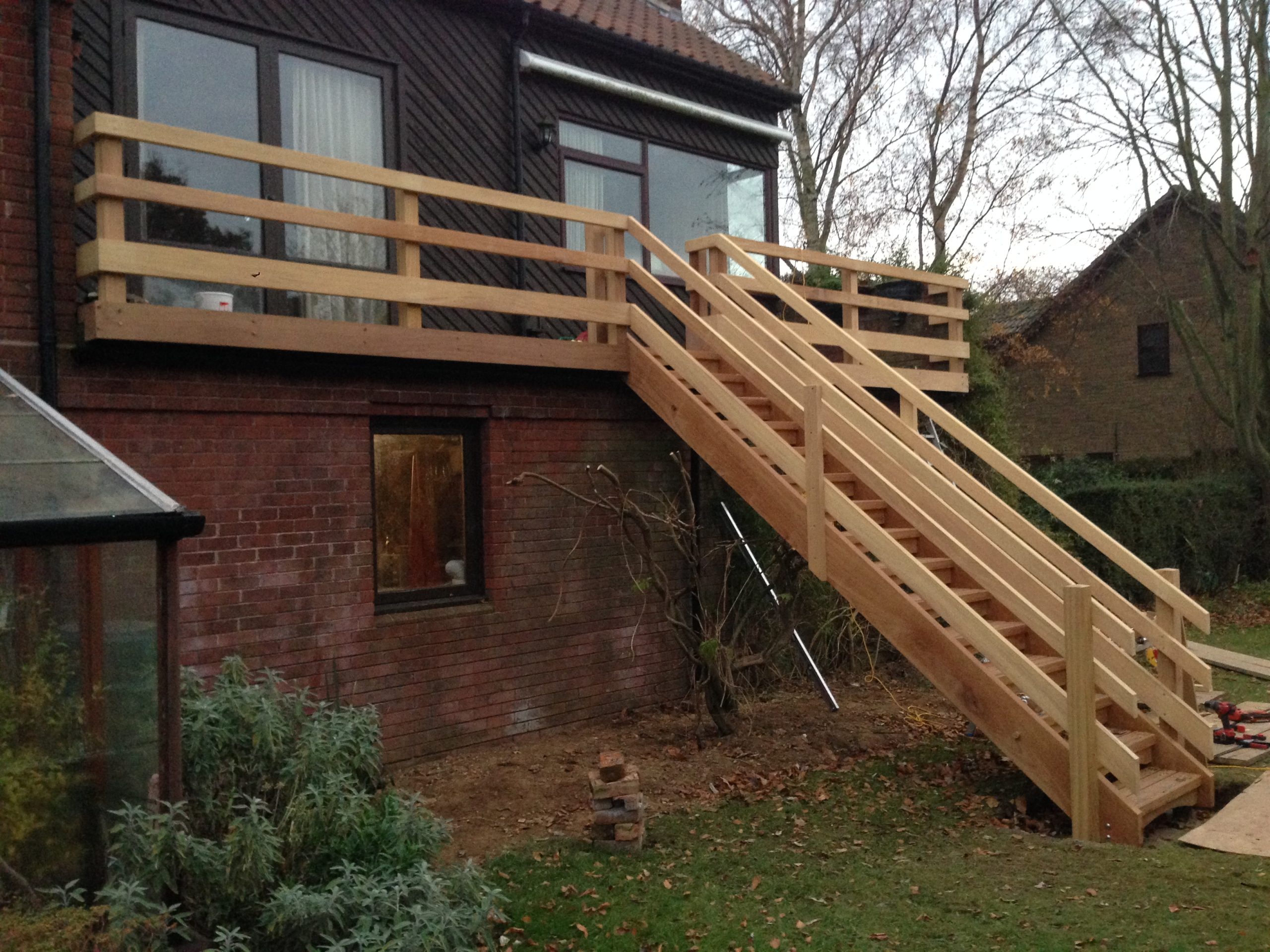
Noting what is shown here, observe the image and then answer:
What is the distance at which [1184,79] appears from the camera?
51.9 feet

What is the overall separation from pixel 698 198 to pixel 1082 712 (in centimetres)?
714

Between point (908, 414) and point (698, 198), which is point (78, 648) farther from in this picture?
point (698, 198)

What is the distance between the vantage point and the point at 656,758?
24.3 ft

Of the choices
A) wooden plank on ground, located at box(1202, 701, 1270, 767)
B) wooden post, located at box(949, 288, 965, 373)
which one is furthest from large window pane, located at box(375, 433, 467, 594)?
wooden post, located at box(949, 288, 965, 373)

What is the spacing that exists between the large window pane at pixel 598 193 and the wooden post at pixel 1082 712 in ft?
19.0

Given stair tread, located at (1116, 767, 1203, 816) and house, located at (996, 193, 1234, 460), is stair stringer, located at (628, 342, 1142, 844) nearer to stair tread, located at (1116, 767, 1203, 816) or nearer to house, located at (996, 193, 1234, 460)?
stair tread, located at (1116, 767, 1203, 816)

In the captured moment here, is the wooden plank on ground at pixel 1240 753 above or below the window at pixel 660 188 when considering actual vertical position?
below

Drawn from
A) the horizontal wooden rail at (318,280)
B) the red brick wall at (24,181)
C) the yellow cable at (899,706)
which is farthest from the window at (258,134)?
the yellow cable at (899,706)

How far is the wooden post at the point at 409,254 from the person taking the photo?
721 centimetres

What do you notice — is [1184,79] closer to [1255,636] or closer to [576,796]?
[1255,636]

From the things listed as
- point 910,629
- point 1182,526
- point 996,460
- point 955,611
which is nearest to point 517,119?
point 996,460

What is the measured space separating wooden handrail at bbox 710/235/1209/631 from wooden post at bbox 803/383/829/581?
1454 millimetres

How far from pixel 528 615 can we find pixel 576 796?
173 cm

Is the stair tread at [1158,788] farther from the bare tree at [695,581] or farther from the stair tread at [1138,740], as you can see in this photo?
the bare tree at [695,581]
